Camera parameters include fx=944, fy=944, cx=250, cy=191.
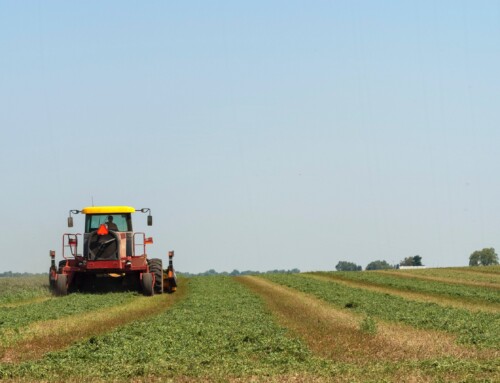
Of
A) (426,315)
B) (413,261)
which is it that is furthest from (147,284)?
(413,261)

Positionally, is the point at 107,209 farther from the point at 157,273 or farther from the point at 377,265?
the point at 377,265

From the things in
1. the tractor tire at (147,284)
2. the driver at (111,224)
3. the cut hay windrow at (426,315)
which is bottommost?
the cut hay windrow at (426,315)

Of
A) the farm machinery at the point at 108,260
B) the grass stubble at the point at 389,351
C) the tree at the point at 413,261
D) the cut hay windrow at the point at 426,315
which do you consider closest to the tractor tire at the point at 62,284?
the farm machinery at the point at 108,260

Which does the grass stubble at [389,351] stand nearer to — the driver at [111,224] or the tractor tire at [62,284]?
the tractor tire at [62,284]

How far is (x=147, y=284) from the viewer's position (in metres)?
37.0

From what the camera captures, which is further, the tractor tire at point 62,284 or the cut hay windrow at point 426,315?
the tractor tire at point 62,284

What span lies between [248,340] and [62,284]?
1943 cm

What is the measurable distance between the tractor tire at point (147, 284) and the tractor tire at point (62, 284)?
9.96 ft

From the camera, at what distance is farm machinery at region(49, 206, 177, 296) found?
1484 inches

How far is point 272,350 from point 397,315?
9.43 meters

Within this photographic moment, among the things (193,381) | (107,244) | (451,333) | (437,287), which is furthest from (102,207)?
(193,381)

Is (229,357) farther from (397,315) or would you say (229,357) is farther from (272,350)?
(397,315)

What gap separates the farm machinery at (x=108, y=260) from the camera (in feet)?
124

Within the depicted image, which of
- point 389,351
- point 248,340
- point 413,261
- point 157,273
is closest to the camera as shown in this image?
point 389,351
